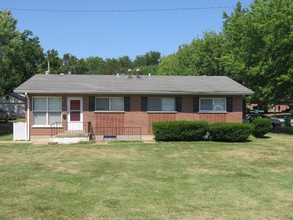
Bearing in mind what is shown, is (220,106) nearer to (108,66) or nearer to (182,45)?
(182,45)

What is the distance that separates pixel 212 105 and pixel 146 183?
47.5 feet

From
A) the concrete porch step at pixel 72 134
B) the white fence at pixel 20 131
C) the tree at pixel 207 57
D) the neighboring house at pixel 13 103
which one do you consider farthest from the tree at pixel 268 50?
the neighboring house at pixel 13 103

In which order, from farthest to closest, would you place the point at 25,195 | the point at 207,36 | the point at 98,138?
the point at 207,36 < the point at 98,138 < the point at 25,195

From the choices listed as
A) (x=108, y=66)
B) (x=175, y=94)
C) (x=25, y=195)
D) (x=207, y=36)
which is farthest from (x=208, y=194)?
(x=108, y=66)

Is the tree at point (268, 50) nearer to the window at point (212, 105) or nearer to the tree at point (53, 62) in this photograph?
the window at point (212, 105)

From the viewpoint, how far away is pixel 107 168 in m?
13.1

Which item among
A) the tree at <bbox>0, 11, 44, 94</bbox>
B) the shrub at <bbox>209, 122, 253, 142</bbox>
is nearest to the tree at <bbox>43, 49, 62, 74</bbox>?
the tree at <bbox>0, 11, 44, 94</bbox>

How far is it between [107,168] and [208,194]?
15.6ft

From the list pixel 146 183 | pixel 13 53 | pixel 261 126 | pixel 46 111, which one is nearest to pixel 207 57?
pixel 13 53

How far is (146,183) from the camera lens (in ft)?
35.0

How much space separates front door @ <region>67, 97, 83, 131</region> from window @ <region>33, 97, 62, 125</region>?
0.61 meters

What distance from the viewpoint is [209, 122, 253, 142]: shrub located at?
21309mm

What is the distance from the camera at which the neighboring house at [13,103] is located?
196 feet

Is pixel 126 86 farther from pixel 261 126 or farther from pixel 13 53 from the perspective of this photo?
pixel 13 53
